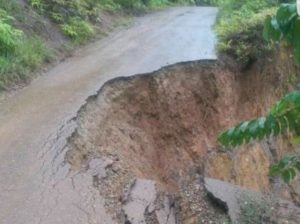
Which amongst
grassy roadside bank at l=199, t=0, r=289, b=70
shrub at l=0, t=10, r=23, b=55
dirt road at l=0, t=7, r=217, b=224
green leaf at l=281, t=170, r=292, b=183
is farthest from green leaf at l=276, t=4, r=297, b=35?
grassy roadside bank at l=199, t=0, r=289, b=70

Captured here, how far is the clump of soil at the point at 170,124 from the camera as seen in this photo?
19.4ft

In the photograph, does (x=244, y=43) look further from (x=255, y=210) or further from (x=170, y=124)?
(x=255, y=210)

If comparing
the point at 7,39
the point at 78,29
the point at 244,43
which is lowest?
the point at 244,43

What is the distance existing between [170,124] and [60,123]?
10.2 feet

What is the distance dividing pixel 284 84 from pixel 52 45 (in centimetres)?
594

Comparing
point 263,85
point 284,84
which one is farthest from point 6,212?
point 284,84

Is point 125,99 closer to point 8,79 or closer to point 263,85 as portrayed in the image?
point 8,79

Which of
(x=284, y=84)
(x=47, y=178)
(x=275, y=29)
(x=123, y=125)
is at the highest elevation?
(x=275, y=29)

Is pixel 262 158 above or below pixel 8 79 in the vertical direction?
below

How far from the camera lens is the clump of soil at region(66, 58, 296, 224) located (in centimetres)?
590

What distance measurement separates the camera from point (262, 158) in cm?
1062

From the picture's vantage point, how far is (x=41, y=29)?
1145cm

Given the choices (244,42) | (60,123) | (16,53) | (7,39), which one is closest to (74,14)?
(16,53)

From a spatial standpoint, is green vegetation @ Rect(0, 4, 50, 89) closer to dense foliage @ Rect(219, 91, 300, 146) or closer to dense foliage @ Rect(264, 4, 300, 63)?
dense foliage @ Rect(219, 91, 300, 146)
